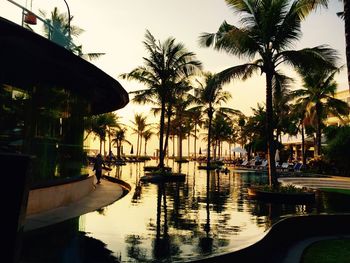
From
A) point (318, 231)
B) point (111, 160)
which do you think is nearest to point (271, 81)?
point (318, 231)

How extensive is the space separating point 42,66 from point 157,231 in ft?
21.0

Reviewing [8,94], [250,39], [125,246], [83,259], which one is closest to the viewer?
[83,259]

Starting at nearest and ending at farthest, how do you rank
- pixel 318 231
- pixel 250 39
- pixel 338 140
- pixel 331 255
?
1. pixel 331 255
2. pixel 318 231
3. pixel 250 39
4. pixel 338 140

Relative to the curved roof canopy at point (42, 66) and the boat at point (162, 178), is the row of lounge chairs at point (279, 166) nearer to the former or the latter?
the boat at point (162, 178)

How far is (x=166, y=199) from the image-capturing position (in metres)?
14.8

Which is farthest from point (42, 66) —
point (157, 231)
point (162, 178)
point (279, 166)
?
point (279, 166)

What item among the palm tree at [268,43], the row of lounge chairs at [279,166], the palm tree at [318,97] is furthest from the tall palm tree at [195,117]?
the palm tree at [268,43]

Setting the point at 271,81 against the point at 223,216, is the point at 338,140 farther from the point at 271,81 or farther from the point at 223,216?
the point at 223,216

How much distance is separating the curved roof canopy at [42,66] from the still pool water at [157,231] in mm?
4487

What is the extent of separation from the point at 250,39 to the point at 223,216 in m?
9.19

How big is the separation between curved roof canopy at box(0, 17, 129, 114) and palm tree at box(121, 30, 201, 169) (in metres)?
11.3

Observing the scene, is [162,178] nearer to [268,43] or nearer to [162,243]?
[268,43]

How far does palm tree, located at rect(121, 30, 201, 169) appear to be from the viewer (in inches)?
1037

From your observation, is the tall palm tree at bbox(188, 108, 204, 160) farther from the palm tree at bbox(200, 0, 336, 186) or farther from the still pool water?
the still pool water
